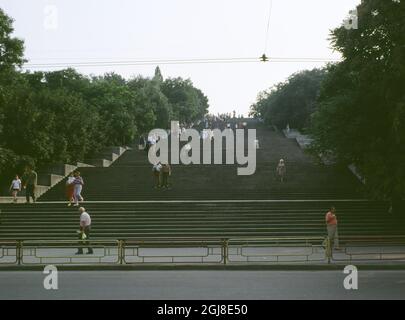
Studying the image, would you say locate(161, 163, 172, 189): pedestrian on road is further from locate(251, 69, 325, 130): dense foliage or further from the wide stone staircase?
locate(251, 69, 325, 130): dense foliage

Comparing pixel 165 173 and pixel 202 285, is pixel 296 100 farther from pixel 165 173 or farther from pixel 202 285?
pixel 202 285

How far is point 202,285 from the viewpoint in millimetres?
16250

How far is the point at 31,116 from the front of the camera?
39.6 metres

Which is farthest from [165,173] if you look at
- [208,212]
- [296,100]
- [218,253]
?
[296,100]

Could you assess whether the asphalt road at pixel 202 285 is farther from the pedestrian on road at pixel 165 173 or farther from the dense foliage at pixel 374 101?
the pedestrian on road at pixel 165 173

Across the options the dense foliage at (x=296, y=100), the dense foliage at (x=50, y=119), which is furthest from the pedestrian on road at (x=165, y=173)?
the dense foliage at (x=296, y=100)

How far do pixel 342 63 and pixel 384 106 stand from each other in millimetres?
3595

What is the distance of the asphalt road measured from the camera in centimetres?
1446

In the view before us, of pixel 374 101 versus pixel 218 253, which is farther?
pixel 374 101

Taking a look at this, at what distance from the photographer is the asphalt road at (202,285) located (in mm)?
14461

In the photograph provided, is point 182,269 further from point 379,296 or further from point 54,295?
point 379,296

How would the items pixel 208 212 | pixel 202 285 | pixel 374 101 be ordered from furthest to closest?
pixel 208 212 → pixel 374 101 → pixel 202 285

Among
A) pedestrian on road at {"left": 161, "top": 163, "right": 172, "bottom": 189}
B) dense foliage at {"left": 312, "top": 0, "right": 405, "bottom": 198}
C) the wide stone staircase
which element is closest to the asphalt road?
the wide stone staircase

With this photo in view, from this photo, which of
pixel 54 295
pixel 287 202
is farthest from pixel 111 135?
pixel 54 295
